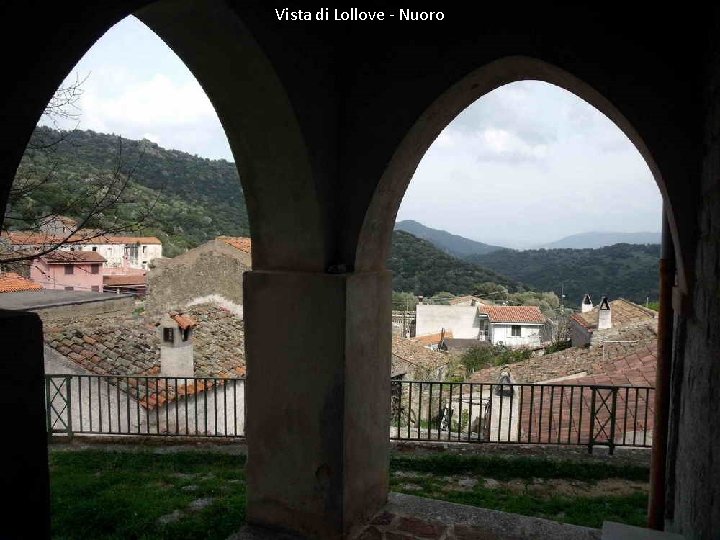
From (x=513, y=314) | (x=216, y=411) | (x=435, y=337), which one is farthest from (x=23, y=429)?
(x=513, y=314)

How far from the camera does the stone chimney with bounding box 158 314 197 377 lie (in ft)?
34.4

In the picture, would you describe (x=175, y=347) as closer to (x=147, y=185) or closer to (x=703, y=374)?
(x=703, y=374)

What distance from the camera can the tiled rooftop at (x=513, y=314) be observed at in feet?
119

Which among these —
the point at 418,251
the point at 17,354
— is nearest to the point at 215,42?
the point at 17,354

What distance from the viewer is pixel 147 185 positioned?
32969 millimetres

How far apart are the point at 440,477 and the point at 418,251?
51.4 meters

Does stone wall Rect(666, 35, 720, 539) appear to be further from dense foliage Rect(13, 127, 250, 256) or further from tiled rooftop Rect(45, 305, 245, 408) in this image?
tiled rooftop Rect(45, 305, 245, 408)

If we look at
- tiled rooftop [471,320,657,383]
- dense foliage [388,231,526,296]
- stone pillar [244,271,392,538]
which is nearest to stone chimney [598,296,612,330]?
tiled rooftop [471,320,657,383]

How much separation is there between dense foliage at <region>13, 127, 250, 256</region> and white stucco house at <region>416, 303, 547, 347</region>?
14.3 m

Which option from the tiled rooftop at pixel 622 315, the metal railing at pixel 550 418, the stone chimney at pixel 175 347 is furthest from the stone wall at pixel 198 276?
the tiled rooftop at pixel 622 315

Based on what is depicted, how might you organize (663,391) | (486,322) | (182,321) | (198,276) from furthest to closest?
(486,322) < (198,276) < (182,321) < (663,391)

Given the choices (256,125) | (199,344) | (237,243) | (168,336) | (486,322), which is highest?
(256,125)

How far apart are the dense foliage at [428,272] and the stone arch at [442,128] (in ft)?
155

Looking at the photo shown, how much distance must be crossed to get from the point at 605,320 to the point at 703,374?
66.9 feet
